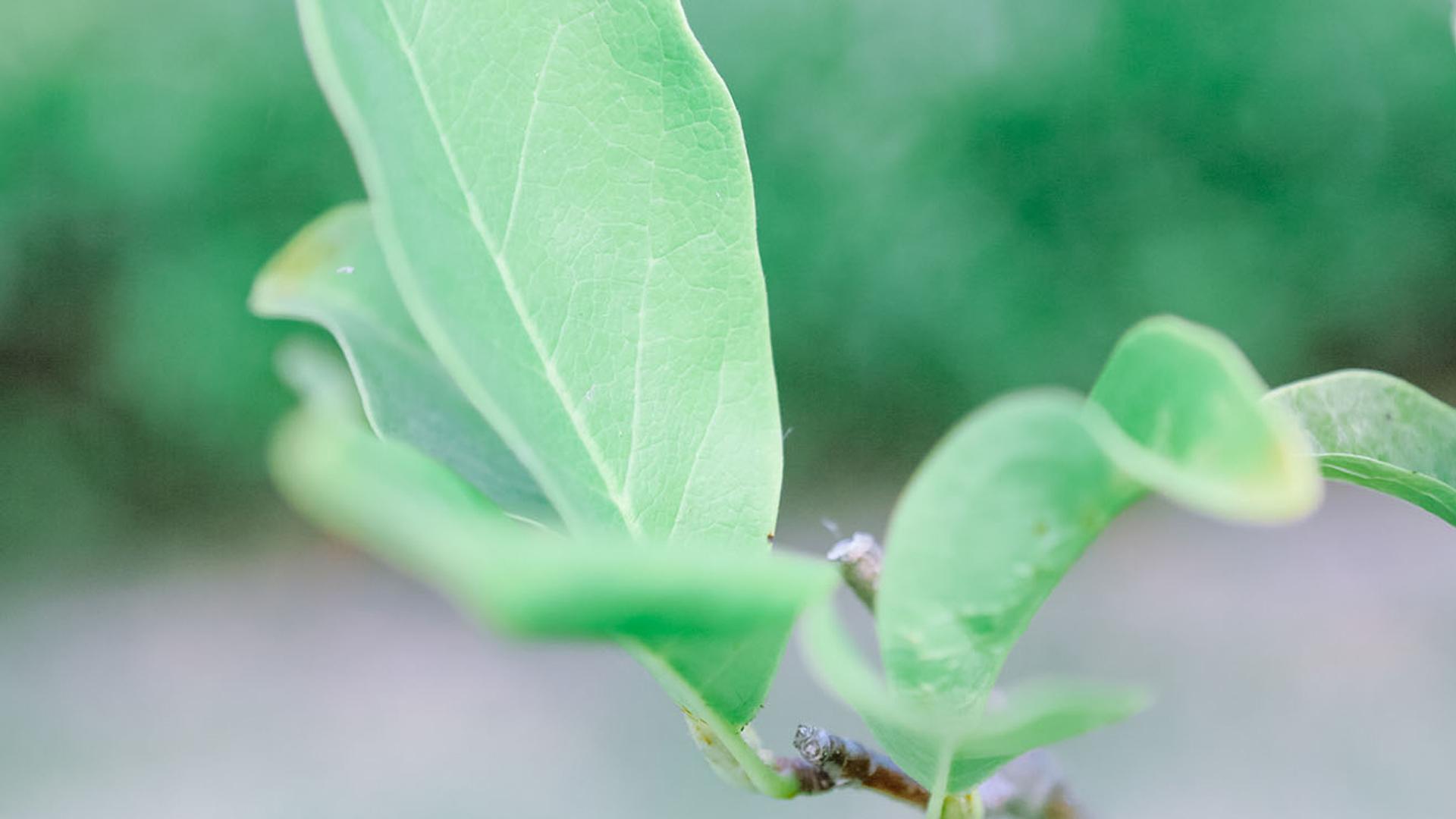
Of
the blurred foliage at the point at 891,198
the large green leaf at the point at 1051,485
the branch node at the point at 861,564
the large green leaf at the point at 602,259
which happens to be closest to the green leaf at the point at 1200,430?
the large green leaf at the point at 1051,485

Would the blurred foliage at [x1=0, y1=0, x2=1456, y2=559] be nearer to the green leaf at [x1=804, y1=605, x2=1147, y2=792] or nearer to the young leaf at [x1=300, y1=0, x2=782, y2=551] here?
the young leaf at [x1=300, y1=0, x2=782, y2=551]

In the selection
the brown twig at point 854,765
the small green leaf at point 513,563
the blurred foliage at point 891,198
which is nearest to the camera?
the small green leaf at point 513,563

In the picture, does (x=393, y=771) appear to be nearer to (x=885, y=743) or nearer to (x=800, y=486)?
(x=800, y=486)

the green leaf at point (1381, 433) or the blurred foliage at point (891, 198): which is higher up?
the blurred foliage at point (891, 198)

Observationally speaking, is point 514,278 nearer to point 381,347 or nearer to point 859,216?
point 381,347

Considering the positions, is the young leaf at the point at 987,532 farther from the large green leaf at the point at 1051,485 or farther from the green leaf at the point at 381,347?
the green leaf at the point at 381,347

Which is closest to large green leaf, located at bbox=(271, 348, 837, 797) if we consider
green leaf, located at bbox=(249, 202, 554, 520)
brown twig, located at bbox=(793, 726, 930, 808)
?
green leaf, located at bbox=(249, 202, 554, 520)

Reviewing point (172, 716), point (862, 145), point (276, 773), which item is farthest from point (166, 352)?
point (862, 145)
